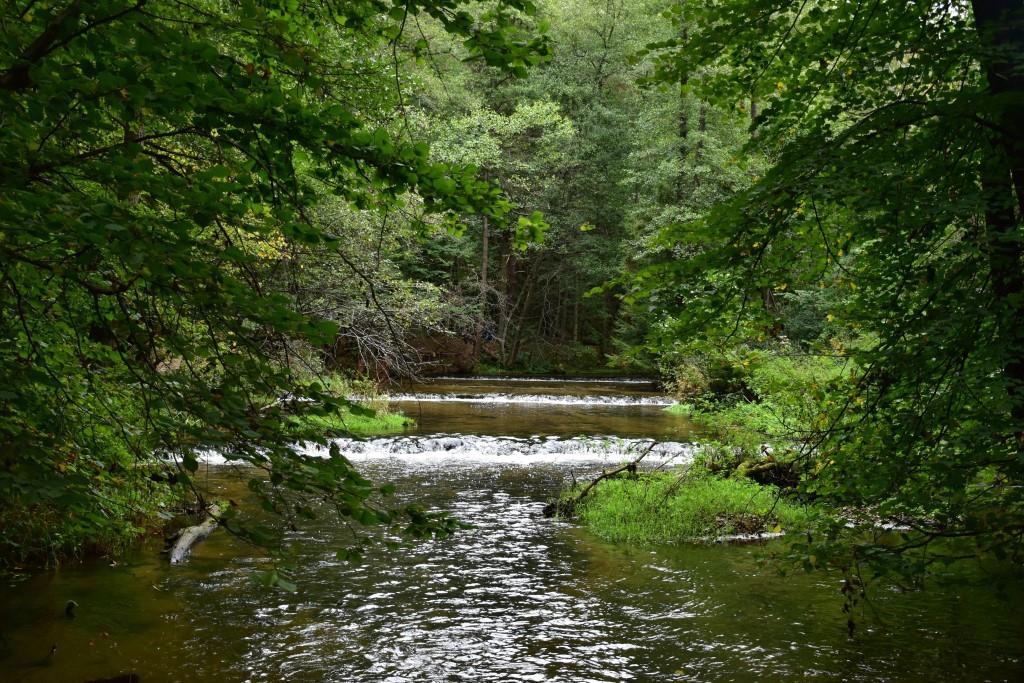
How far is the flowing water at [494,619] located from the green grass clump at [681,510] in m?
0.47

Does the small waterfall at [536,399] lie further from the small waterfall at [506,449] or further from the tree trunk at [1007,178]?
the tree trunk at [1007,178]

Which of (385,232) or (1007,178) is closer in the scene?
(1007,178)

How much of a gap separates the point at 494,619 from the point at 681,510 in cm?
437

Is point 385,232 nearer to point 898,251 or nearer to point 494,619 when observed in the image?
point 898,251

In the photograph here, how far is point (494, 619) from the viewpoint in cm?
740

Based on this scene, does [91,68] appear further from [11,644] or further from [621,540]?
[621,540]

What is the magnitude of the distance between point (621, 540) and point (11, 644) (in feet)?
22.8

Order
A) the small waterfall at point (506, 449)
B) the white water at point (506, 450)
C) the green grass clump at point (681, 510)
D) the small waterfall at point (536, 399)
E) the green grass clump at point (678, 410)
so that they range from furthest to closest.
Answer: the small waterfall at point (536, 399)
the green grass clump at point (678, 410)
the small waterfall at point (506, 449)
the white water at point (506, 450)
the green grass clump at point (681, 510)

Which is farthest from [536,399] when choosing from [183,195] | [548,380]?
[183,195]

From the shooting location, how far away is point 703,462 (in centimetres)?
1014

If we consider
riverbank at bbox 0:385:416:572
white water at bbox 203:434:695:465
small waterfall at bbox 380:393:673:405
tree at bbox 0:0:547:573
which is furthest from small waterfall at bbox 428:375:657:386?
tree at bbox 0:0:547:573

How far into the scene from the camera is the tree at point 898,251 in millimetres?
4207

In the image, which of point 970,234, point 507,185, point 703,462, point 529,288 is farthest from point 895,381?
point 529,288

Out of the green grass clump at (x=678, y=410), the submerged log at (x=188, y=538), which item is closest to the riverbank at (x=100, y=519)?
the submerged log at (x=188, y=538)
